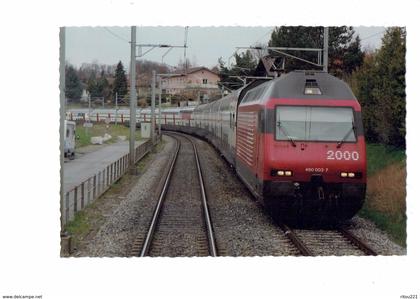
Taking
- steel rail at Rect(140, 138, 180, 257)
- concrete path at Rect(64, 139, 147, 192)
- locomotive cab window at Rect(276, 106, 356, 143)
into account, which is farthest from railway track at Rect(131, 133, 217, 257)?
concrete path at Rect(64, 139, 147, 192)

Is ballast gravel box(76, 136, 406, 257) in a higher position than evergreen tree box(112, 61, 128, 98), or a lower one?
lower

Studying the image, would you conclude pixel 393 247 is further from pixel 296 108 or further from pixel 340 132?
pixel 296 108

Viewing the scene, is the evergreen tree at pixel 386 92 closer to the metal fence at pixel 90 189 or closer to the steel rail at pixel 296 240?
the steel rail at pixel 296 240

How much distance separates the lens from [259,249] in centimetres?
1068

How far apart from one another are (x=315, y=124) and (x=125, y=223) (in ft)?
15.2

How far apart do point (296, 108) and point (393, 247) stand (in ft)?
10.2

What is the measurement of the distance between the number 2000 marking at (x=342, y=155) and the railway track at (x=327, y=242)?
1440 mm

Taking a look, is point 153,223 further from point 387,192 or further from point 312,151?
point 387,192

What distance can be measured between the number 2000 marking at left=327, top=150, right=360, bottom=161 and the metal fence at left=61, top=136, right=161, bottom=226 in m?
4.92

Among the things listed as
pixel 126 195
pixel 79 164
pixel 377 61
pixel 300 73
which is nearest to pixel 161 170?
pixel 79 164

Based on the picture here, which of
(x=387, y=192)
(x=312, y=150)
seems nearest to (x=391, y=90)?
(x=387, y=192)

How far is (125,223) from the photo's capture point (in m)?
13.3

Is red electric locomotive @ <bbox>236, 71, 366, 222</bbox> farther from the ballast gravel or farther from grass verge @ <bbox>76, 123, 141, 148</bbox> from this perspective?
grass verge @ <bbox>76, 123, 141, 148</bbox>

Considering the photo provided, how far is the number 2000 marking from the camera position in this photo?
11.5 m
